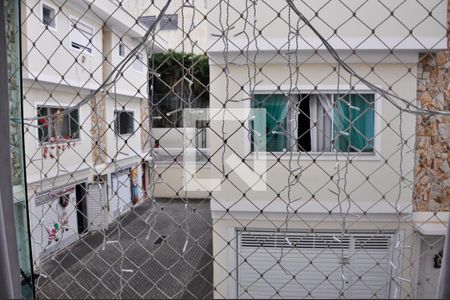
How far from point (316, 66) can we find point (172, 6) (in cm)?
119

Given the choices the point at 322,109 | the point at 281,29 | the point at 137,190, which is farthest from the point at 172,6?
the point at 322,109

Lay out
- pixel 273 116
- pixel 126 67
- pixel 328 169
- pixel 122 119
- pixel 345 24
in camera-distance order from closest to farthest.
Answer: pixel 126 67
pixel 122 119
pixel 345 24
pixel 273 116
pixel 328 169

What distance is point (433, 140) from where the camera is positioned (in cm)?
87

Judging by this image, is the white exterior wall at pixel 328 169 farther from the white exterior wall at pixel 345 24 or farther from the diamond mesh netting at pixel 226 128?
the white exterior wall at pixel 345 24

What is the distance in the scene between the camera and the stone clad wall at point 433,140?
733mm

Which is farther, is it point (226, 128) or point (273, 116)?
point (273, 116)

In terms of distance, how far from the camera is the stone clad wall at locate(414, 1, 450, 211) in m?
0.73

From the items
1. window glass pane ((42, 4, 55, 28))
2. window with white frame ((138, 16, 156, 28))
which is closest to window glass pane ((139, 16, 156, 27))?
window with white frame ((138, 16, 156, 28))

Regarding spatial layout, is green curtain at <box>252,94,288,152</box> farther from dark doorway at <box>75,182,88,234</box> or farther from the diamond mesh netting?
dark doorway at <box>75,182,88,234</box>

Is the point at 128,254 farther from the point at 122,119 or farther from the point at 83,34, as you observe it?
the point at 83,34

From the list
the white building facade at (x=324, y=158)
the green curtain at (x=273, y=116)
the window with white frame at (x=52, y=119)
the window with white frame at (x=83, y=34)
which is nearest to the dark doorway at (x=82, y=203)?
the window with white frame at (x=52, y=119)

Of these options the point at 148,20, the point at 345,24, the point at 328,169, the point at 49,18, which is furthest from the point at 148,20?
the point at 328,169

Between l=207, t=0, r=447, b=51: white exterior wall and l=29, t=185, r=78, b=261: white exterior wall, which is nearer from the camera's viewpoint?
l=29, t=185, r=78, b=261: white exterior wall

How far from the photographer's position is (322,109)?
1.81 meters
